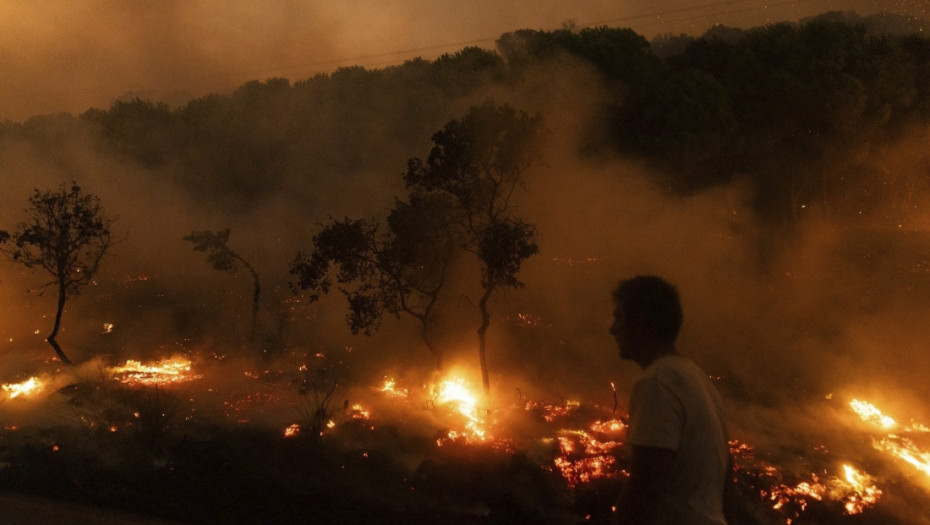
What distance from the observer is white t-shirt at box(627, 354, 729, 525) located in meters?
1.93

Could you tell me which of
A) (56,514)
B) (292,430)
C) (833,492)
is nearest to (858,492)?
(833,492)

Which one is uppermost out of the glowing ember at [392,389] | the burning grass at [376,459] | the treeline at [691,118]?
the treeline at [691,118]

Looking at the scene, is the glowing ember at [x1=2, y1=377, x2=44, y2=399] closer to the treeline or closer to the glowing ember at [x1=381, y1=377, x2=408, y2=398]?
the glowing ember at [x1=381, y1=377, x2=408, y2=398]

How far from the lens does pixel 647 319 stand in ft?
7.48

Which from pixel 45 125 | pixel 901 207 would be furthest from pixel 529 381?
pixel 45 125

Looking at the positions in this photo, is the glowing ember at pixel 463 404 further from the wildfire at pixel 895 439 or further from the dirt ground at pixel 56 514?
the wildfire at pixel 895 439

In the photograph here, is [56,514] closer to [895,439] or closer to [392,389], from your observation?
[392,389]

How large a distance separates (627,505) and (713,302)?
11.0 meters

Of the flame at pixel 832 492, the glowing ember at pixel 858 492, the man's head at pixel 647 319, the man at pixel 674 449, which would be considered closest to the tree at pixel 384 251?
the flame at pixel 832 492

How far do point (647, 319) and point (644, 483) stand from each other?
62 cm

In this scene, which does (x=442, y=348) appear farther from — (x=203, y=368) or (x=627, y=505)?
(x=627, y=505)

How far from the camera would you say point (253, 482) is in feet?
20.3

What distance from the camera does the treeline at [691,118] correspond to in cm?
1365

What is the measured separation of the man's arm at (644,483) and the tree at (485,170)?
19.5ft
